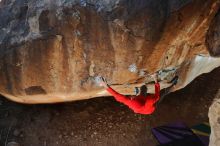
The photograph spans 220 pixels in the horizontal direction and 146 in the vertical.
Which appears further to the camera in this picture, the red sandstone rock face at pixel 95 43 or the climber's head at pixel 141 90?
the climber's head at pixel 141 90

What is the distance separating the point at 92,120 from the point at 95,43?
1.84m

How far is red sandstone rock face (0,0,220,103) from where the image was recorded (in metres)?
4.17

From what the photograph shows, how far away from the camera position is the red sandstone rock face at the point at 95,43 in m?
4.17

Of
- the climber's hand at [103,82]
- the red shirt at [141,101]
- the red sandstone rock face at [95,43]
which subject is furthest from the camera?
the climber's hand at [103,82]

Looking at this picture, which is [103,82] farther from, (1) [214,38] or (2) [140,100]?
(1) [214,38]

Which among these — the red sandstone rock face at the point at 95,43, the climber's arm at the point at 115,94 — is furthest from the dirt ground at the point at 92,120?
the climber's arm at the point at 115,94

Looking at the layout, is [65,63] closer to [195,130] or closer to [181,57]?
[181,57]

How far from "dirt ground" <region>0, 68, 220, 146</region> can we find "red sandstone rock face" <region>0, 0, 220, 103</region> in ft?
2.60

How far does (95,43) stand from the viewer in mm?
4441

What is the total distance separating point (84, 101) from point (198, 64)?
1.97m

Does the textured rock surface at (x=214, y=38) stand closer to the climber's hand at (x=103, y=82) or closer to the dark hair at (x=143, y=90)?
the dark hair at (x=143, y=90)

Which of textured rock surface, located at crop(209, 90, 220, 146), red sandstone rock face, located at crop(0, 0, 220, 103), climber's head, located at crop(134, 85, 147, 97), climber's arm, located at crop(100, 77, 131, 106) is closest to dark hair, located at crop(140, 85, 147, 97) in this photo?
climber's head, located at crop(134, 85, 147, 97)

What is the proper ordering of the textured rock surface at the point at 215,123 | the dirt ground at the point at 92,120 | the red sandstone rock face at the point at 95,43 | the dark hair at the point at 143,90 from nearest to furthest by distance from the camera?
the red sandstone rock face at the point at 95,43
the textured rock surface at the point at 215,123
the dark hair at the point at 143,90
the dirt ground at the point at 92,120

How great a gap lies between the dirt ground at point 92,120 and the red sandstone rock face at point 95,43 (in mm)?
793
